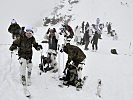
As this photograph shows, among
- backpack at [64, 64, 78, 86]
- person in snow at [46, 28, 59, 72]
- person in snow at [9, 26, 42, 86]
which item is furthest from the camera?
person in snow at [46, 28, 59, 72]

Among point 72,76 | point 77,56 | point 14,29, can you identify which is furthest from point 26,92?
point 14,29

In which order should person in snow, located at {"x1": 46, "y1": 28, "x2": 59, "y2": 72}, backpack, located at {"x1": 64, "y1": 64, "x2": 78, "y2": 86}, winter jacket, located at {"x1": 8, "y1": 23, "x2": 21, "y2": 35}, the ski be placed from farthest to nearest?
winter jacket, located at {"x1": 8, "y1": 23, "x2": 21, "y2": 35} → person in snow, located at {"x1": 46, "y1": 28, "x2": 59, "y2": 72} → backpack, located at {"x1": 64, "y1": 64, "x2": 78, "y2": 86} → the ski

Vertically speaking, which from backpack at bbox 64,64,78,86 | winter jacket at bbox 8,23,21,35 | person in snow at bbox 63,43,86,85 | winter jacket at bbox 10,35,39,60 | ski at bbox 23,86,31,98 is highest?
winter jacket at bbox 8,23,21,35

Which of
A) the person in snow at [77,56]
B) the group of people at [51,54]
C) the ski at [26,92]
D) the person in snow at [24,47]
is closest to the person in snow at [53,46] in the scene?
the group of people at [51,54]

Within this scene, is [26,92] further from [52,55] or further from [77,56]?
[52,55]

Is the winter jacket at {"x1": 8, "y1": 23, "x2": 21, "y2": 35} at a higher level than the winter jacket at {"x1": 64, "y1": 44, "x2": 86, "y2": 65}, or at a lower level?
higher

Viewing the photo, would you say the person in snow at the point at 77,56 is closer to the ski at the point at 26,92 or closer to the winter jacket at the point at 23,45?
the winter jacket at the point at 23,45

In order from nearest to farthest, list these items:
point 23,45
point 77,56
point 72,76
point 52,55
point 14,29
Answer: point 23,45 → point 77,56 → point 72,76 → point 52,55 → point 14,29

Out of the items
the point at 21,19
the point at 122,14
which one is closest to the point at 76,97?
the point at 122,14

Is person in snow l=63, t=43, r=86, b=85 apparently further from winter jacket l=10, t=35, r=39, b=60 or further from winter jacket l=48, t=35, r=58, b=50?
winter jacket l=10, t=35, r=39, b=60

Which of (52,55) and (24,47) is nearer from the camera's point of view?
(24,47)

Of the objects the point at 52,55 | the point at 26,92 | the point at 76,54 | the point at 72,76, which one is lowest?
the point at 26,92

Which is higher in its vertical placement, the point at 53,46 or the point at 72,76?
the point at 53,46

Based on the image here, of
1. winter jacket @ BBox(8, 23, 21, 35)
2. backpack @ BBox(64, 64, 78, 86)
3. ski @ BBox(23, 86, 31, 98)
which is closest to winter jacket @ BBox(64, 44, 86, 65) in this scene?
backpack @ BBox(64, 64, 78, 86)
